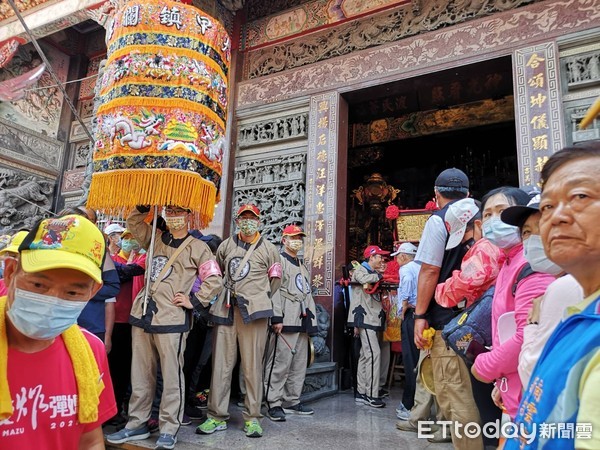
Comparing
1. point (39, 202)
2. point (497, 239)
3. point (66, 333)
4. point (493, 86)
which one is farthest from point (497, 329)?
point (39, 202)

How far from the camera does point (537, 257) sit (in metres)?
1.43

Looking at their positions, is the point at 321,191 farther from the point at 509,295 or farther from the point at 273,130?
the point at 509,295

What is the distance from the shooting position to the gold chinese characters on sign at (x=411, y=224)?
5883 mm

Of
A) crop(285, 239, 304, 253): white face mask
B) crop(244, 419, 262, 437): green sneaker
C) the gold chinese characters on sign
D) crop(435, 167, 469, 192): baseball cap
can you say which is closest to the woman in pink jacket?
crop(435, 167, 469, 192): baseball cap

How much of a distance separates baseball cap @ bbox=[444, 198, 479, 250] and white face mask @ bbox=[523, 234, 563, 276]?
926mm

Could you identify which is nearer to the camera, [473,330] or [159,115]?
[473,330]

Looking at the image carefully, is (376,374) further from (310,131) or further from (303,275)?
(310,131)

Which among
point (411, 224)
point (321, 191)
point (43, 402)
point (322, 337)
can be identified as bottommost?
point (322, 337)

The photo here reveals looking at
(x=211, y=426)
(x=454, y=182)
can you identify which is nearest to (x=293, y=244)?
(x=211, y=426)

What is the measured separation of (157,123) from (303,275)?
84.4 inches

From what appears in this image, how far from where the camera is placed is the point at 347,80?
6465mm

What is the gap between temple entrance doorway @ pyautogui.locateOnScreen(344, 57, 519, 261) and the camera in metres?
7.07

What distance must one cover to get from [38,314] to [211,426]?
8.23ft

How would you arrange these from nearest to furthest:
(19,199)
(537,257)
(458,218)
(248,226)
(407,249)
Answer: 1. (537,257)
2. (458,218)
3. (248,226)
4. (407,249)
5. (19,199)
